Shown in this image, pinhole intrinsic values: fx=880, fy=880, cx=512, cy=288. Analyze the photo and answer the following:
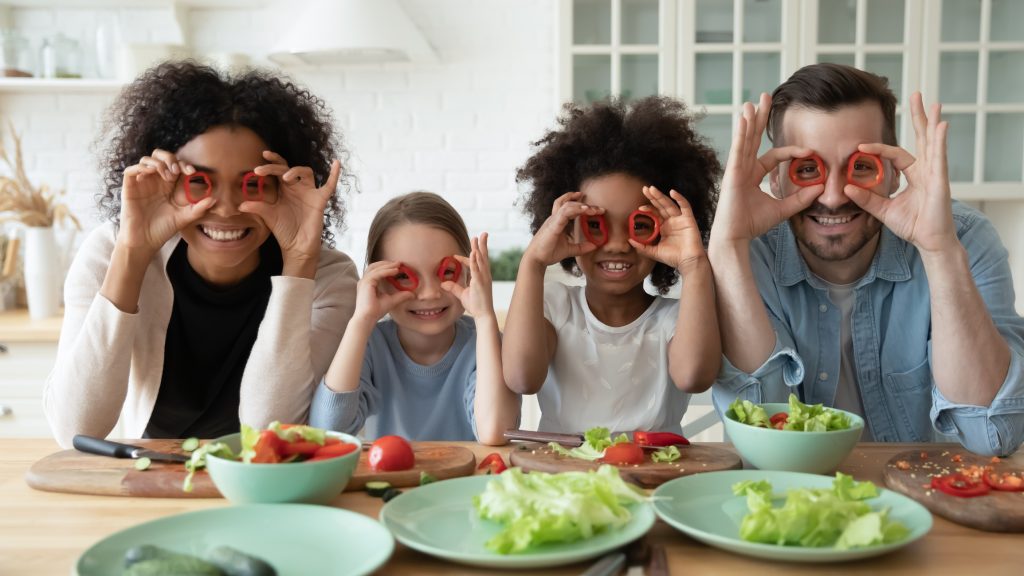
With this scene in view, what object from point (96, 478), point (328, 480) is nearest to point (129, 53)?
point (96, 478)

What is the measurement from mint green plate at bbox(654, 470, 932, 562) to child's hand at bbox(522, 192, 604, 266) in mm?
711

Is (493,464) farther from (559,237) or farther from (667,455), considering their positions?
(559,237)

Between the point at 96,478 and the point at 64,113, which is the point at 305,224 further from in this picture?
the point at 64,113

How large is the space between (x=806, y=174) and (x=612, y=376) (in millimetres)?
601

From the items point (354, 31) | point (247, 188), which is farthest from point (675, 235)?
point (354, 31)

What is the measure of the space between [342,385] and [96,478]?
53 centimetres

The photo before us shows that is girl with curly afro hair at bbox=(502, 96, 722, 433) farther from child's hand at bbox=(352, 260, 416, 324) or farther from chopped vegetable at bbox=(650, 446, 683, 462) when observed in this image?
chopped vegetable at bbox=(650, 446, 683, 462)

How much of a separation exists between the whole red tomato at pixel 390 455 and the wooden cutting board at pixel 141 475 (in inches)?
0.5

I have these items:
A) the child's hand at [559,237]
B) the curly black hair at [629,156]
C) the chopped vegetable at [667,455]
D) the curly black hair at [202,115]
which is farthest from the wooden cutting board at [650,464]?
the curly black hair at [202,115]

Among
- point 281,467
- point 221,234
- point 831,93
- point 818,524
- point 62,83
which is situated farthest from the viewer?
point 62,83

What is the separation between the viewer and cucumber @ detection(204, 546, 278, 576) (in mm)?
856

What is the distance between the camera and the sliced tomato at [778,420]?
4.32 feet

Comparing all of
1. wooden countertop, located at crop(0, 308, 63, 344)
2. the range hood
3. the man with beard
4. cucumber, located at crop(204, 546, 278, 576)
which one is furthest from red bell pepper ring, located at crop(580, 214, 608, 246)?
wooden countertop, located at crop(0, 308, 63, 344)

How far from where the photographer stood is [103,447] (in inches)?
54.1
